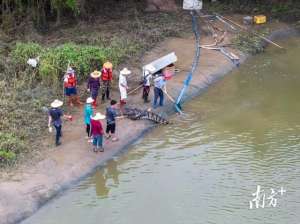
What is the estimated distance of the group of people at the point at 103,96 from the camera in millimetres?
16625

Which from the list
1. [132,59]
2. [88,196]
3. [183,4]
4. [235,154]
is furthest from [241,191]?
[183,4]

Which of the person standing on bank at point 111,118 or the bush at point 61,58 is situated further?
the bush at point 61,58

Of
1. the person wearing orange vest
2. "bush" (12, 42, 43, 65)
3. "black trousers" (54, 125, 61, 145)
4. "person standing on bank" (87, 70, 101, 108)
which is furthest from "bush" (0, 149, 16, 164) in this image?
"bush" (12, 42, 43, 65)

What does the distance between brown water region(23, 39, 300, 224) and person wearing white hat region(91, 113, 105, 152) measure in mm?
604

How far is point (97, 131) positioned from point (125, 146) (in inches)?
59.2

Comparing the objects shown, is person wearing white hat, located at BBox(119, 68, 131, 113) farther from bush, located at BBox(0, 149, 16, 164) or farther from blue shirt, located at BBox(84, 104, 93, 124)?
bush, located at BBox(0, 149, 16, 164)

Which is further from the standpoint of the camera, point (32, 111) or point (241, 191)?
point (32, 111)

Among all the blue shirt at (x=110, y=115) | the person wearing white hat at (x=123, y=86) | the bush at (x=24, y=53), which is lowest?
the blue shirt at (x=110, y=115)

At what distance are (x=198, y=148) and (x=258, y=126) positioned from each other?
2.30m

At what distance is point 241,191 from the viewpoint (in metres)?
15.2

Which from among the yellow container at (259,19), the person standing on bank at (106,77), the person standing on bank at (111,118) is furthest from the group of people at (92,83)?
the yellow container at (259,19)

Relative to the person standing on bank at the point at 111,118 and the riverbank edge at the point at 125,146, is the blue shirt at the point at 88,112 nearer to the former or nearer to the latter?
the person standing on bank at the point at 111,118

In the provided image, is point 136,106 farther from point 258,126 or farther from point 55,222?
point 55,222

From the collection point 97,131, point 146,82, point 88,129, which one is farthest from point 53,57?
point 97,131
